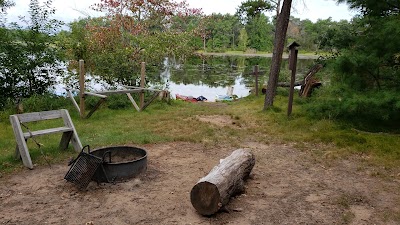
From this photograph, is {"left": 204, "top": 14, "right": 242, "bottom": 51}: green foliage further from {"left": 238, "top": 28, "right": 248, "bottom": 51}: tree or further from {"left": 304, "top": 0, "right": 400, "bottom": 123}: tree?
{"left": 304, "top": 0, "right": 400, "bottom": 123}: tree

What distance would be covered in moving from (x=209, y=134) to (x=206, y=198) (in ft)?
11.8

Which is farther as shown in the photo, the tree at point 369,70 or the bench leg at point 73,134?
the tree at point 369,70

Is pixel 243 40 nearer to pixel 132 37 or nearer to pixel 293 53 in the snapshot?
pixel 132 37

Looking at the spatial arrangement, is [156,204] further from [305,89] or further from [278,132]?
[305,89]

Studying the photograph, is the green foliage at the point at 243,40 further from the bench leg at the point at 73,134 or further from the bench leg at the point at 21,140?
the bench leg at the point at 21,140

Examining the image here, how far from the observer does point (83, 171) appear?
418cm

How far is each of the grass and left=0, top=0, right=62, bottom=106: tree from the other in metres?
1.28

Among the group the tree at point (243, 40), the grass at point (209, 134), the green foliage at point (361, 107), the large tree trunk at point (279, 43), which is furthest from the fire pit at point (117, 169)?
the tree at point (243, 40)

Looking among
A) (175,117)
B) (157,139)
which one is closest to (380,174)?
(157,139)

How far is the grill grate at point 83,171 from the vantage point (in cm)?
416

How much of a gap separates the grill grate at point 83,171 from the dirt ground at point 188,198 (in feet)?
0.44

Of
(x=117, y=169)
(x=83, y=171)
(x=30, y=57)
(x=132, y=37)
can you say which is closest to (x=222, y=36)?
(x=132, y=37)

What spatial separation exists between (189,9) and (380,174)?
10051 millimetres

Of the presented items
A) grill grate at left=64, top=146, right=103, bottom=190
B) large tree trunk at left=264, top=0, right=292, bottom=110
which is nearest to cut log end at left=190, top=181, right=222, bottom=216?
grill grate at left=64, top=146, right=103, bottom=190
